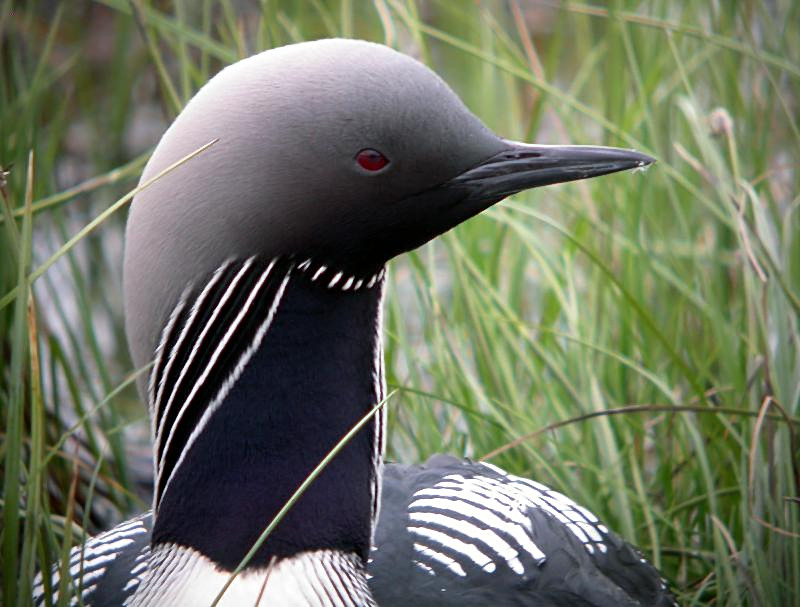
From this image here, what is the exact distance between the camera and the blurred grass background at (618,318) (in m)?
2.13

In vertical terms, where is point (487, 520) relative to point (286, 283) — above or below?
below

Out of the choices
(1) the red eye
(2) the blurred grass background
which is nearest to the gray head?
(1) the red eye

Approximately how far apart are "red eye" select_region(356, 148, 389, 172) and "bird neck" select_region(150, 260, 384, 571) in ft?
0.53

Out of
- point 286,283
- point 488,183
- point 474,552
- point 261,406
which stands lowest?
point 474,552

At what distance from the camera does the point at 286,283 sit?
1592mm

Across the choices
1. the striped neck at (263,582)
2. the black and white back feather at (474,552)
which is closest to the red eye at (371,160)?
the striped neck at (263,582)

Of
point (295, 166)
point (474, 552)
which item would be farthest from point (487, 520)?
point (295, 166)

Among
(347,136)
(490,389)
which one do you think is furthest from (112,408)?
(347,136)

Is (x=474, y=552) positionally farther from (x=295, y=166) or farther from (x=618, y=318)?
(x=618, y=318)

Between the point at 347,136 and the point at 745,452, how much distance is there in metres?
1.09

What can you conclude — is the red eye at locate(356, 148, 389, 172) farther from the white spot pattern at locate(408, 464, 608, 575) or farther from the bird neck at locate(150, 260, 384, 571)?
the white spot pattern at locate(408, 464, 608, 575)

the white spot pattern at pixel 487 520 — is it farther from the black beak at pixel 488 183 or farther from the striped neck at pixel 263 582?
the black beak at pixel 488 183

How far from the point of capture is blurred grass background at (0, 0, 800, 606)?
2.13 meters

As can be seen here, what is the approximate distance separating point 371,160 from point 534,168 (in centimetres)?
23
